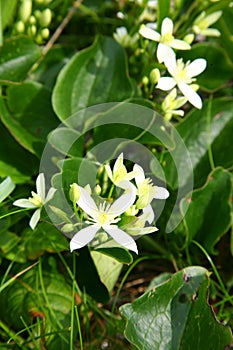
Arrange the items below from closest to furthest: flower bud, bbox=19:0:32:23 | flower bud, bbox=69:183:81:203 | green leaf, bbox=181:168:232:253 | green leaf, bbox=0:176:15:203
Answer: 1. flower bud, bbox=69:183:81:203
2. green leaf, bbox=0:176:15:203
3. green leaf, bbox=181:168:232:253
4. flower bud, bbox=19:0:32:23

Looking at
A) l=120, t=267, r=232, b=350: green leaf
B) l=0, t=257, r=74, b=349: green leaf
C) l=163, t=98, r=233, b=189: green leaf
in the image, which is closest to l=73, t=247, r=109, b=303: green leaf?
l=0, t=257, r=74, b=349: green leaf

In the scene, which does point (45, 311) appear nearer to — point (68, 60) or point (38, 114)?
point (38, 114)

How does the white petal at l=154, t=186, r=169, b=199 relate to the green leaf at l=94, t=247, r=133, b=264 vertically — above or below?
above

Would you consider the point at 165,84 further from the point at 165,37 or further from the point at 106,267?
the point at 106,267

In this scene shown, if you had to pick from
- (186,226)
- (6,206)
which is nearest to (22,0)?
(6,206)

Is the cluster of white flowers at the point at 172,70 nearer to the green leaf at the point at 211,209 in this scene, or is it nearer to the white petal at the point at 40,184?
the green leaf at the point at 211,209

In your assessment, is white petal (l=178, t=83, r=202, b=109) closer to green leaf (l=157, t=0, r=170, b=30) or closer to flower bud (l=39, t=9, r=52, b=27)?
green leaf (l=157, t=0, r=170, b=30)
